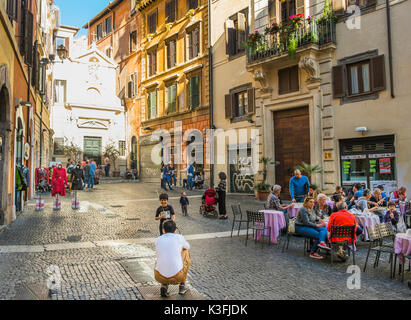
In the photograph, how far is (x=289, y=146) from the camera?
1748cm

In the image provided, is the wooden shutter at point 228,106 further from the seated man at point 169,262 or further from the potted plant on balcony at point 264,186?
the seated man at point 169,262

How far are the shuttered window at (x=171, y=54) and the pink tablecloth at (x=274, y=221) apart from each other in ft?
66.3

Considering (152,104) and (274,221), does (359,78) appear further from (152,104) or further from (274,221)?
(152,104)

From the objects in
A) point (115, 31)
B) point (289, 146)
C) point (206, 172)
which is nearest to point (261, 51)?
point (289, 146)

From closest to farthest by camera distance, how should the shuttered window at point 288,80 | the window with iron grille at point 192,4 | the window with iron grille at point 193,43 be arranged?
1. the shuttered window at point 288,80
2. the window with iron grille at point 193,43
3. the window with iron grille at point 192,4

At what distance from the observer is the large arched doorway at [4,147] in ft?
31.2

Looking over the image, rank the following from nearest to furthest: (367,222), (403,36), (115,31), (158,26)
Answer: (367,222)
(403,36)
(158,26)
(115,31)

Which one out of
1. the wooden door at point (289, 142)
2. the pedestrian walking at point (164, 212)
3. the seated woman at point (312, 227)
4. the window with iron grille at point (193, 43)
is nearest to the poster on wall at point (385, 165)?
the wooden door at point (289, 142)

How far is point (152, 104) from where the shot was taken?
95.7 ft

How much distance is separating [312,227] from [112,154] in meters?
27.5

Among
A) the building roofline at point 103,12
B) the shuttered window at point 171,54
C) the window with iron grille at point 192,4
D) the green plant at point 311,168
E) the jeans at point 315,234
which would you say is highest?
the building roofline at point 103,12
